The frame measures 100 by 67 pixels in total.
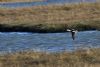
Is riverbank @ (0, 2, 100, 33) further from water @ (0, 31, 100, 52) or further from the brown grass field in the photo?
water @ (0, 31, 100, 52)

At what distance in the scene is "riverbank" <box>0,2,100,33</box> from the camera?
33922mm

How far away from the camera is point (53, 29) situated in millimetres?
33781

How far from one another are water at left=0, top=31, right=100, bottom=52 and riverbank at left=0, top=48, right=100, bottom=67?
5229 mm

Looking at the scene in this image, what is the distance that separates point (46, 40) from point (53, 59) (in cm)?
1094

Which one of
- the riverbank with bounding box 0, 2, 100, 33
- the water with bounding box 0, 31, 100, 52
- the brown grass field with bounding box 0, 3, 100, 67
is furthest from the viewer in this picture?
the riverbank with bounding box 0, 2, 100, 33

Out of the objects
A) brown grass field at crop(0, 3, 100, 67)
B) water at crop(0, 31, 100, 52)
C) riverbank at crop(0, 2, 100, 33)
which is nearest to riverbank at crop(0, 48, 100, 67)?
brown grass field at crop(0, 3, 100, 67)

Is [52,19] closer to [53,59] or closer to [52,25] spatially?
[52,25]

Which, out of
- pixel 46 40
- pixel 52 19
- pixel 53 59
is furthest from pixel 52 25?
pixel 53 59

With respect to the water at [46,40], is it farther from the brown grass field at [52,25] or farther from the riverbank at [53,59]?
the riverbank at [53,59]

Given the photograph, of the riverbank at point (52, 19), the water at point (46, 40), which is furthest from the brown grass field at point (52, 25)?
the water at point (46, 40)

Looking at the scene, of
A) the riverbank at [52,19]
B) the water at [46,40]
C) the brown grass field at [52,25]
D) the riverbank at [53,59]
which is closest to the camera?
the riverbank at [53,59]

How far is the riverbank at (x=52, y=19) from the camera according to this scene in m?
33.9

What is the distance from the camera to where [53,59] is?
749 inches

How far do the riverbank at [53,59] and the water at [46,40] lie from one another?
5.23 metres
